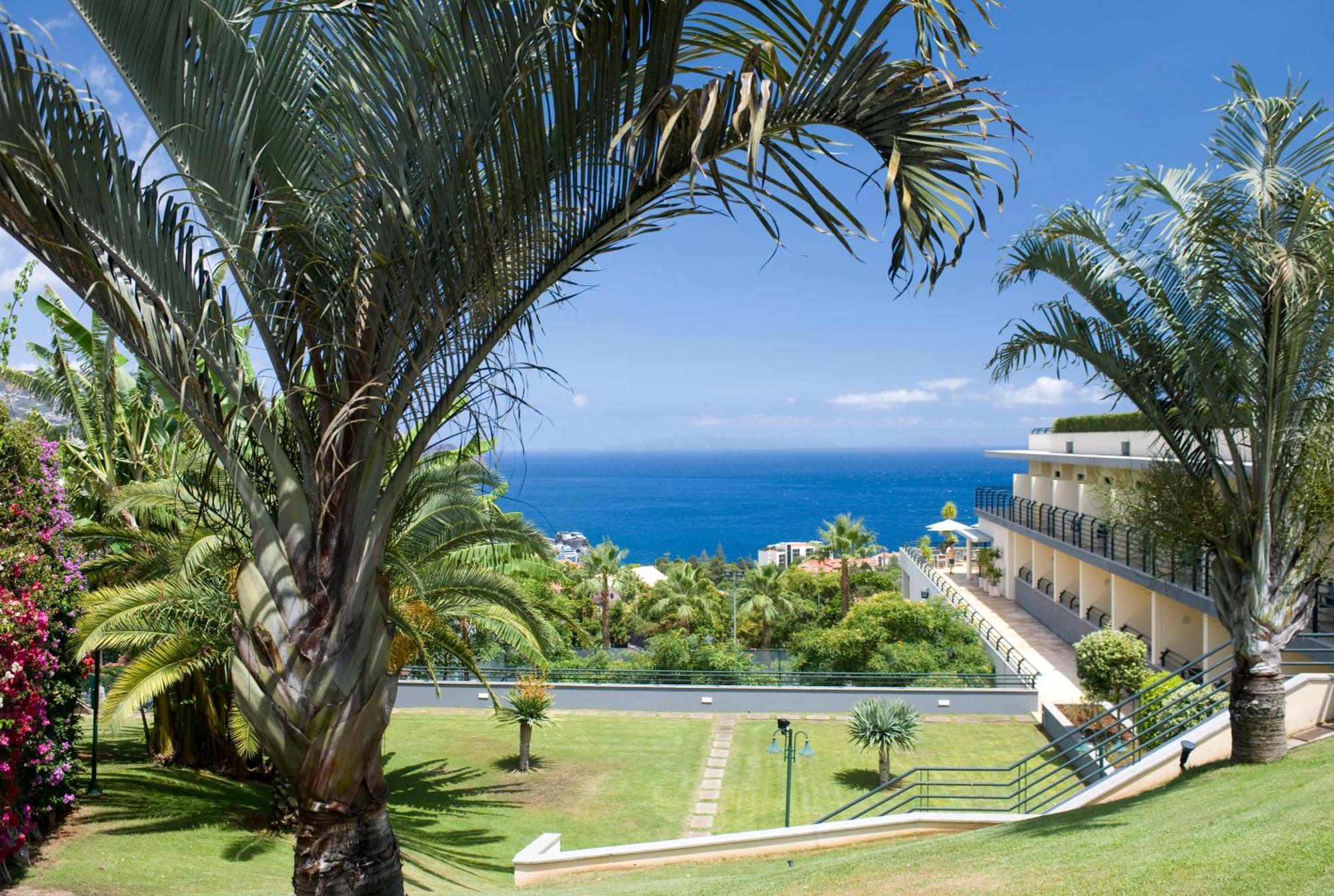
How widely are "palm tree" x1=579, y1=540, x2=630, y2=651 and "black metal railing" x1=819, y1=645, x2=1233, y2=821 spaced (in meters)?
20.6

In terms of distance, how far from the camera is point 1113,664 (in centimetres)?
1778

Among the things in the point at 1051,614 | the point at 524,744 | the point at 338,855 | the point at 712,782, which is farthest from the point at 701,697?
the point at 338,855

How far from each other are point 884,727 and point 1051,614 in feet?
52.0

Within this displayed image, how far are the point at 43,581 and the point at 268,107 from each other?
21.1 ft

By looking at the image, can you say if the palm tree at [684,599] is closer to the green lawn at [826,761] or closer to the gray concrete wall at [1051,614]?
the gray concrete wall at [1051,614]

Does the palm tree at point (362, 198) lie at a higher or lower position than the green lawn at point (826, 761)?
higher

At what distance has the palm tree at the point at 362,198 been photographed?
3270mm

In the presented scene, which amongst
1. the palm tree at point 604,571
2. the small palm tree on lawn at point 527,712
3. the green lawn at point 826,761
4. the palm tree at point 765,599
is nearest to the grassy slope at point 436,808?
the small palm tree on lawn at point 527,712

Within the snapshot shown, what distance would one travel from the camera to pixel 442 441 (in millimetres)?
4004

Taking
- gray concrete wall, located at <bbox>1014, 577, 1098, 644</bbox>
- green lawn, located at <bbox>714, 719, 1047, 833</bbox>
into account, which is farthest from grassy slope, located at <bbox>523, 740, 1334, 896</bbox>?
gray concrete wall, located at <bbox>1014, 577, 1098, 644</bbox>

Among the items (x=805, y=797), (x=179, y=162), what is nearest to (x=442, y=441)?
(x=179, y=162)

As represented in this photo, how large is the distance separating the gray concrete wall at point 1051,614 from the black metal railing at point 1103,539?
90.4 inches

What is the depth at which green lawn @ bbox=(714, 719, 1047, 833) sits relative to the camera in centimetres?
Answer: 1538

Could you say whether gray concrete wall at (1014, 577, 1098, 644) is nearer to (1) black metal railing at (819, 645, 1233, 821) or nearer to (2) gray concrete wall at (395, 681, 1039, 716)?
(2) gray concrete wall at (395, 681, 1039, 716)
